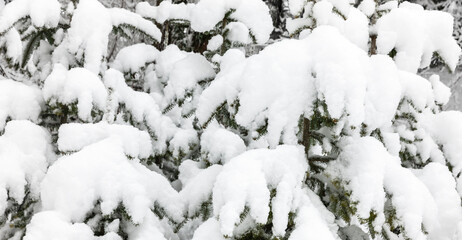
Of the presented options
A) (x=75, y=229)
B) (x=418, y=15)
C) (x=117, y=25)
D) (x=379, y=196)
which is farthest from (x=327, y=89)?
(x=117, y=25)

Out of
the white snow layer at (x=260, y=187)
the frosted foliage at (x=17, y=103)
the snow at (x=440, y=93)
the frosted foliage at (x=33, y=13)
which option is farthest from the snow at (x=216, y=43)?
the snow at (x=440, y=93)

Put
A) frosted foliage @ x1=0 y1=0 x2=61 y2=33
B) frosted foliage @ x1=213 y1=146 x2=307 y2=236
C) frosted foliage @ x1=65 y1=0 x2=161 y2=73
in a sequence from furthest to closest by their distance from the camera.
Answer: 1. frosted foliage @ x1=65 y1=0 x2=161 y2=73
2. frosted foliage @ x1=0 y1=0 x2=61 y2=33
3. frosted foliage @ x1=213 y1=146 x2=307 y2=236

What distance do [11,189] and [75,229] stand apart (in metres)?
0.39

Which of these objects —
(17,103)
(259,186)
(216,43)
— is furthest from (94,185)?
(216,43)

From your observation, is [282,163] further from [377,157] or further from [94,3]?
[94,3]

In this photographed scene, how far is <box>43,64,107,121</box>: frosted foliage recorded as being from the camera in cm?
189

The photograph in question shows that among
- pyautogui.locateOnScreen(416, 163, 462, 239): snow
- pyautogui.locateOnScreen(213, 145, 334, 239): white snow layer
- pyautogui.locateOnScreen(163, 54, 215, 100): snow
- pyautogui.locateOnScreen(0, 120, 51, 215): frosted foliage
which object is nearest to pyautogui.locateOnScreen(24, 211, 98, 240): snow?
pyautogui.locateOnScreen(0, 120, 51, 215): frosted foliage

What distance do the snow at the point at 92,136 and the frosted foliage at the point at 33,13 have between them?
542 mm

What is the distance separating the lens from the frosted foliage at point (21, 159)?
1.67m

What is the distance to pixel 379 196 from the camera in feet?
4.65

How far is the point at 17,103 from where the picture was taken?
1.95m

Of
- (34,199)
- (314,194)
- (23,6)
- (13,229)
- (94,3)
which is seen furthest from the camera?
(94,3)

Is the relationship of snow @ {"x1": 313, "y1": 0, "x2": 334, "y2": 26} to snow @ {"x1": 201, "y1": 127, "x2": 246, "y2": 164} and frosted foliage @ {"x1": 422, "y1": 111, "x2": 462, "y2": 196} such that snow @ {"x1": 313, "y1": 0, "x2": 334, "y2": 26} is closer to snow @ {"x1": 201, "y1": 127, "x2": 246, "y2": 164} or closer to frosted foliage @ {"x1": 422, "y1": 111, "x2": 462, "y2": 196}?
snow @ {"x1": 201, "y1": 127, "x2": 246, "y2": 164}

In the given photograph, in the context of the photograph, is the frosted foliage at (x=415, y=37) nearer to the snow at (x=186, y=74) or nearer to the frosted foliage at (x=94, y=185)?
the snow at (x=186, y=74)
